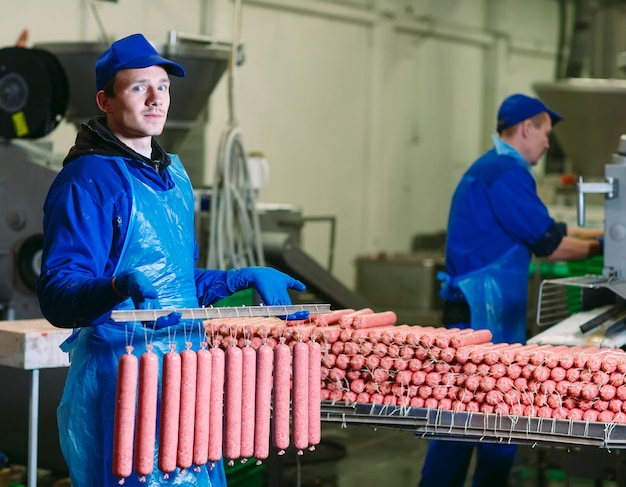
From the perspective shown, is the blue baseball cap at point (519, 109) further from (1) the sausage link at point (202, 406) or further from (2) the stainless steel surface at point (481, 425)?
(1) the sausage link at point (202, 406)

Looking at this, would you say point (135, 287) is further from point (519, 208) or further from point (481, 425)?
point (519, 208)

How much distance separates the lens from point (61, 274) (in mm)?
2705

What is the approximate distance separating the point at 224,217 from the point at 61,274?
3812mm

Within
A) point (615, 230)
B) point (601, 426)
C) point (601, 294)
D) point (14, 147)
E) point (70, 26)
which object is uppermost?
point (70, 26)

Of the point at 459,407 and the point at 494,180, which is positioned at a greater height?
the point at 494,180

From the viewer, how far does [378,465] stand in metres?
6.45

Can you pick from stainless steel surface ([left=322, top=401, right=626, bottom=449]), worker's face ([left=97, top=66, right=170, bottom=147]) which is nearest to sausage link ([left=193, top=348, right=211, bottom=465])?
worker's face ([left=97, top=66, right=170, bottom=147])

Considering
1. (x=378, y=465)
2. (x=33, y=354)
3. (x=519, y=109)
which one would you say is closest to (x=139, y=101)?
(x=33, y=354)

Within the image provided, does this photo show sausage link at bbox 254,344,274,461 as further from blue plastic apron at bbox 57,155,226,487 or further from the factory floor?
the factory floor

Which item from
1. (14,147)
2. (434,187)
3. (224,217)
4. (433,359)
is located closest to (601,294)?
(433,359)

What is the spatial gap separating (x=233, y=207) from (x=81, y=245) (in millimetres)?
3880

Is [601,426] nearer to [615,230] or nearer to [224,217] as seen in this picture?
[615,230]

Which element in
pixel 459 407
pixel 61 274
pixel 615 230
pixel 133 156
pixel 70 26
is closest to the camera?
pixel 61 274

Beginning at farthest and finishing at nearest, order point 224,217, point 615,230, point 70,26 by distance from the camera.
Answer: point 70,26 → point 224,217 → point 615,230
